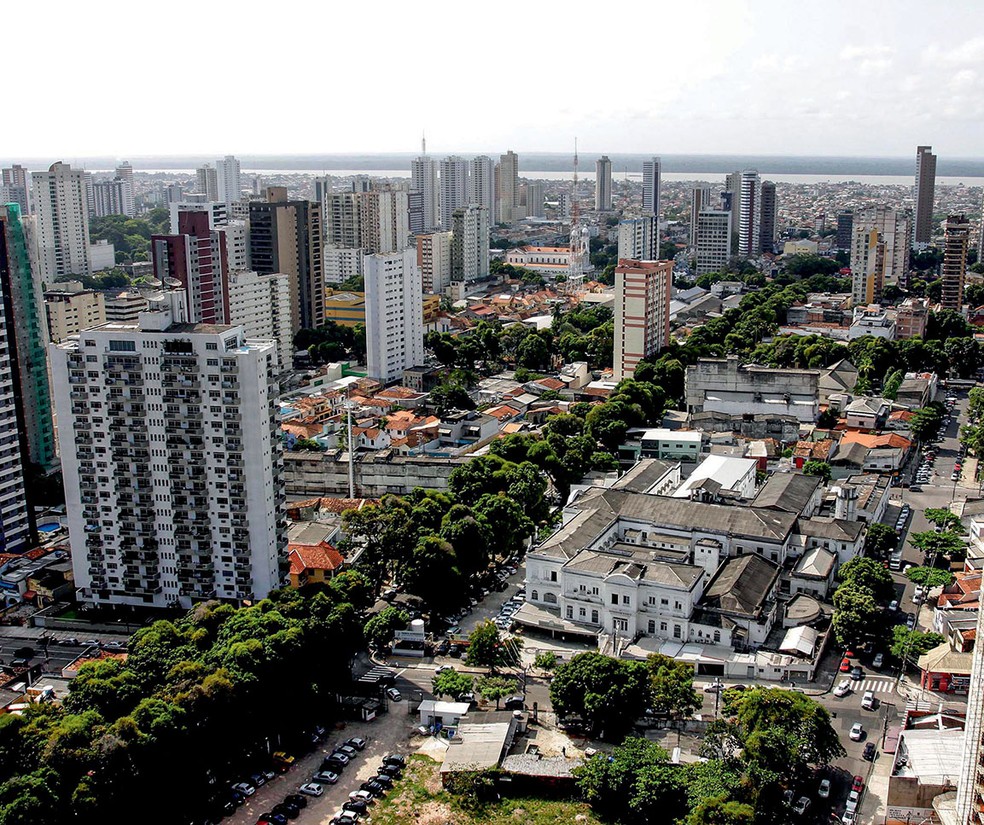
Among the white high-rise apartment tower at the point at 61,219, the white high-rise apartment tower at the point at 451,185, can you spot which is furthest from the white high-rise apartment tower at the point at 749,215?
the white high-rise apartment tower at the point at 61,219

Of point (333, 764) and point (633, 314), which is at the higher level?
point (633, 314)

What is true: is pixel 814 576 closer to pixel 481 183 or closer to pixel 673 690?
pixel 673 690

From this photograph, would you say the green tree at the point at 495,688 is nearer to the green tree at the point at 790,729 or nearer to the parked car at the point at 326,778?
the parked car at the point at 326,778

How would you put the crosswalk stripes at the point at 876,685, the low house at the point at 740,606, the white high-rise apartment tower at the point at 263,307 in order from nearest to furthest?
1. the crosswalk stripes at the point at 876,685
2. the low house at the point at 740,606
3. the white high-rise apartment tower at the point at 263,307

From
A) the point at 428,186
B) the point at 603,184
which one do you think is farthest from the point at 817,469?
the point at 603,184

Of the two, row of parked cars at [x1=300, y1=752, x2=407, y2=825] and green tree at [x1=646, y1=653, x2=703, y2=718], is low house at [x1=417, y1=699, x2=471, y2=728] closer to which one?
row of parked cars at [x1=300, y1=752, x2=407, y2=825]

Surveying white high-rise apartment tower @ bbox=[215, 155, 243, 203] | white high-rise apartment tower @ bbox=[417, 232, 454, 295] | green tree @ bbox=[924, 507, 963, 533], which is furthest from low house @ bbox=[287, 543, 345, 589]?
white high-rise apartment tower @ bbox=[215, 155, 243, 203]
